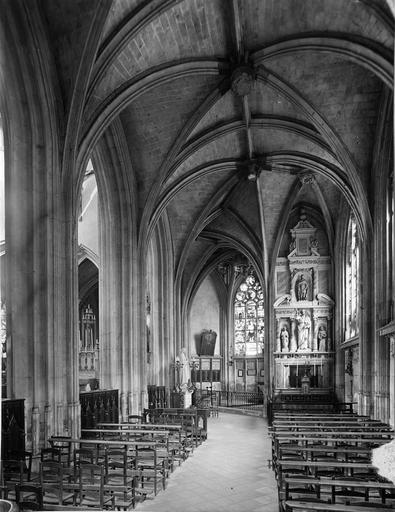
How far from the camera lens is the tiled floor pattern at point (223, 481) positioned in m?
9.12

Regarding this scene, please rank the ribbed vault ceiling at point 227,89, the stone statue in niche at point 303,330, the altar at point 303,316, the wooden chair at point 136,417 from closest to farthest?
the ribbed vault ceiling at point 227,89 < the wooden chair at point 136,417 < the altar at point 303,316 < the stone statue in niche at point 303,330

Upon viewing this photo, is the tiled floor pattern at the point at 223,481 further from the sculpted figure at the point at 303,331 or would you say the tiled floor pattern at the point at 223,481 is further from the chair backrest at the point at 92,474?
the sculpted figure at the point at 303,331

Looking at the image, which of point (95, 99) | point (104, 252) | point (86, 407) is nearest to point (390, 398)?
point (86, 407)

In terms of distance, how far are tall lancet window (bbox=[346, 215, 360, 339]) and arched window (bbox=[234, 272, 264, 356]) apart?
10.8 m

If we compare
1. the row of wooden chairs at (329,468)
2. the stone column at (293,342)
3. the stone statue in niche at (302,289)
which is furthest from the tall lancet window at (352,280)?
the row of wooden chairs at (329,468)

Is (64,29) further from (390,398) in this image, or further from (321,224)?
(321,224)

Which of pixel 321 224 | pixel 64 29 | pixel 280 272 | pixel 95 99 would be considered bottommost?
pixel 280 272

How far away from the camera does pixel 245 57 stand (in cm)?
1555

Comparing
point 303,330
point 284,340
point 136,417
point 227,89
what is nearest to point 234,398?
point 284,340

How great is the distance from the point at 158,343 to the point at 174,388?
232cm

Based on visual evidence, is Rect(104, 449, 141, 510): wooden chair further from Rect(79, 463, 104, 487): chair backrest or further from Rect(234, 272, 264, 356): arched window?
Answer: Rect(234, 272, 264, 356): arched window

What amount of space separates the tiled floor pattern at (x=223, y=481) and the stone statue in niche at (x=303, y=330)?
1020 cm

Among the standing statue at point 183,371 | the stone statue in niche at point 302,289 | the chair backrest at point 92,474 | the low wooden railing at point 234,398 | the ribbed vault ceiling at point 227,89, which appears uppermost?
the ribbed vault ceiling at point 227,89

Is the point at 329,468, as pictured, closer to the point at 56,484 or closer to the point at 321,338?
the point at 56,484
